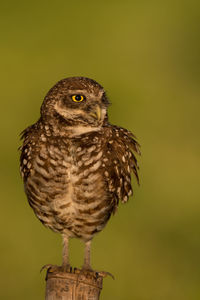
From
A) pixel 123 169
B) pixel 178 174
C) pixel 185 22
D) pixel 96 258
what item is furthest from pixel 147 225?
pixel 185 22

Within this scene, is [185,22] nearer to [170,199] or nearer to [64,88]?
[170,199]

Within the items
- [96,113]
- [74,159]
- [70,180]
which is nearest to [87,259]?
[70,180]

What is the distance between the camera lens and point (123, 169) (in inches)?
275

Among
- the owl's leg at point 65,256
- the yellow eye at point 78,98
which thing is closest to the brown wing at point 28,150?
the yellow eye at point 78,98

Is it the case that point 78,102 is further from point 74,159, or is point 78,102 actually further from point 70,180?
point 70,180

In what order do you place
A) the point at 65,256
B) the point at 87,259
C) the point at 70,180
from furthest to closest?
the point at 65,256 → the point at 87,259 → the point at 70,180

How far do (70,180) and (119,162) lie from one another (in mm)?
555

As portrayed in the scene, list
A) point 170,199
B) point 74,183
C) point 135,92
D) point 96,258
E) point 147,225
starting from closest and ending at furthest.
→ point 74,183 < point 96,258 < point 147,225 < point 170,199 < point 135,92

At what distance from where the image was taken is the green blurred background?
11.9 metres

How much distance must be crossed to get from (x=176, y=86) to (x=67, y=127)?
1409 centimetres

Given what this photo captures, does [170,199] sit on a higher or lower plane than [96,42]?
lower

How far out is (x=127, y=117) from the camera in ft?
58.9

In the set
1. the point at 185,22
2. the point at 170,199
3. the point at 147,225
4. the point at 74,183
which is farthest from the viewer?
the point at 185,22

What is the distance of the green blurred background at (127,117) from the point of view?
38.9 ft
